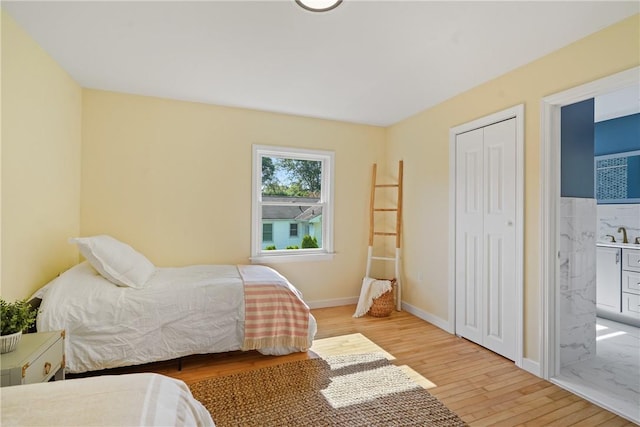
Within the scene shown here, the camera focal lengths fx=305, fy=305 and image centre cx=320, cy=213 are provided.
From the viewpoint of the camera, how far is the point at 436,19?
195 cm

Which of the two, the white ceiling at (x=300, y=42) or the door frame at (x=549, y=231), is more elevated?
the white ceiling at (x=300, y=42)

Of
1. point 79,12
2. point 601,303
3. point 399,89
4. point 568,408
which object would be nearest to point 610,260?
point 601,303

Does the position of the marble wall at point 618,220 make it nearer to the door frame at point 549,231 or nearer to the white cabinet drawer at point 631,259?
the white cabinet drawer at point 631,259


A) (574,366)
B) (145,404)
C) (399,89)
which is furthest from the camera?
(399,89)

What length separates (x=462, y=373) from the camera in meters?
2.45

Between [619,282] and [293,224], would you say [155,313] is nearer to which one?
[293,224]

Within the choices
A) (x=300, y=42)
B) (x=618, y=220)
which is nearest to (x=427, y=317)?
(x=618, y=220)

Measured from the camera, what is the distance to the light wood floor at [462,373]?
6.38ft

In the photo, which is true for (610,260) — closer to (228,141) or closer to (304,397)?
(304,397)

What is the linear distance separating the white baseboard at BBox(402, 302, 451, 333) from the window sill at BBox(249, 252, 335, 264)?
3.90 ft

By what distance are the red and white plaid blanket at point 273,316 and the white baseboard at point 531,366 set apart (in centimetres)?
182

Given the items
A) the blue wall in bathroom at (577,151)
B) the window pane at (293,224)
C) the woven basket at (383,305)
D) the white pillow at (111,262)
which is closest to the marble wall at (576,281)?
the blue wall in bathroom at (577,151)

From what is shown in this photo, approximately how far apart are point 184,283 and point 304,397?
1309 mm

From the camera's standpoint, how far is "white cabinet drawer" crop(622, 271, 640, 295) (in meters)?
3.41
